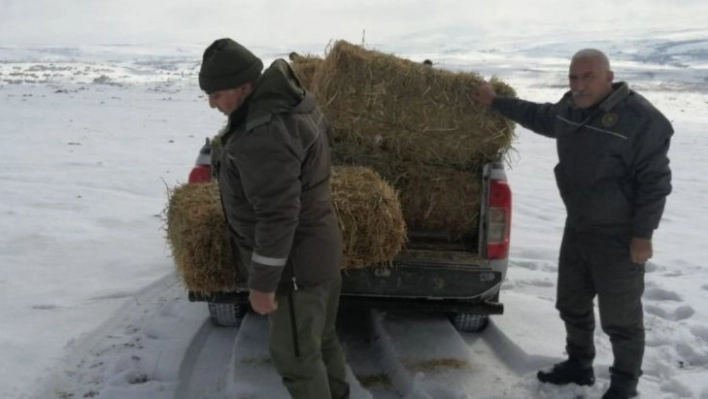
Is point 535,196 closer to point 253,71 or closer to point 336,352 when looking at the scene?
point 336,352

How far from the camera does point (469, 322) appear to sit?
4.83 metres

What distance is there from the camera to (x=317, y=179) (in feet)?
9.56

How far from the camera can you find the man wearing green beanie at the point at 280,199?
2646mm

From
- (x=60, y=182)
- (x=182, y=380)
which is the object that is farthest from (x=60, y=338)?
(x=60, y=182)

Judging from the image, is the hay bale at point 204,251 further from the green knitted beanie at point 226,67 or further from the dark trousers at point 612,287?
the dark trousers at point 612,287

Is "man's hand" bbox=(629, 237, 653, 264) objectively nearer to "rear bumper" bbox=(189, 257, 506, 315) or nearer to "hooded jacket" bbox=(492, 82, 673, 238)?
"hooded jacket" bbox=(492, 82, 673, 238)

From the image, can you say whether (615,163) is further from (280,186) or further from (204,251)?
(204,251)

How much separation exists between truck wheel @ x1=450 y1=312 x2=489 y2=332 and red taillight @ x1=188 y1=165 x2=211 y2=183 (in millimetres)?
2025

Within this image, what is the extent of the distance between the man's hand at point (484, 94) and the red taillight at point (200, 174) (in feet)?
6.18

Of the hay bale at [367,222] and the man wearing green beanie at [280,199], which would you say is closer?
the man wearing green beanie at [280,199]

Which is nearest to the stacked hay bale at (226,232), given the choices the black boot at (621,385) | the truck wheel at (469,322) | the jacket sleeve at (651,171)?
the truck wheel at (469,322)

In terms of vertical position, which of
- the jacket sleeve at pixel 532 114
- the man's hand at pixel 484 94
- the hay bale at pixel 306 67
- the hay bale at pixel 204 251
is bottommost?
the hay bale at pixel 204 251

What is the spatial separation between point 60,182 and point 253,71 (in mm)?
7769

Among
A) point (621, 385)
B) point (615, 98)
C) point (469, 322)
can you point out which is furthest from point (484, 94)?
point (621, 385)
